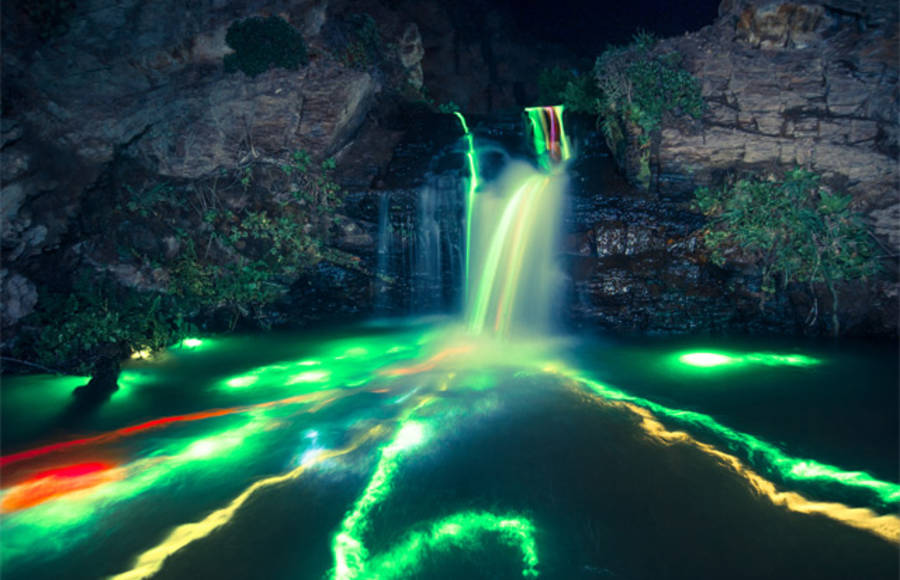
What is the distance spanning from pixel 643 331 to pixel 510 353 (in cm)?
267

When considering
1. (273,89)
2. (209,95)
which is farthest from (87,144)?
(273,89)

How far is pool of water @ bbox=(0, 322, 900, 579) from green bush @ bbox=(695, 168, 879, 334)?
1.36 metres

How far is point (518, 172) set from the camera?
9.94 meters

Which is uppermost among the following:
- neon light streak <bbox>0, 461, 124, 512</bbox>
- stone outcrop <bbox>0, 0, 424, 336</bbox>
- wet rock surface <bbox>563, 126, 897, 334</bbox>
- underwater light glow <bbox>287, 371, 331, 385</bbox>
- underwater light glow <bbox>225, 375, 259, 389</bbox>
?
stone outcrop <bbox>0, 0, 424, 336</bbox>

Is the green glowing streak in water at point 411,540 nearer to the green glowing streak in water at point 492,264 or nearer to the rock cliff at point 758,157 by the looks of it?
the green glowing streak in water at point 492,264

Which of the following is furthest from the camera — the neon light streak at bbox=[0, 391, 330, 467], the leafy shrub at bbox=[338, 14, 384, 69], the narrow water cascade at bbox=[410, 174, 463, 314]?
the leafy shrub at bbox=[338, 14, 384, 69]

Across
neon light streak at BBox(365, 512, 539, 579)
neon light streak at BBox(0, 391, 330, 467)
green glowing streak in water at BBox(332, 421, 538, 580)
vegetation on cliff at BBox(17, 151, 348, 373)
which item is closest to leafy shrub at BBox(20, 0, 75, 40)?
vegetation on cliff at BBox(17, 151, 348, 373)

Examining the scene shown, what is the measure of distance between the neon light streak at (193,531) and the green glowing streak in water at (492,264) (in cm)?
494

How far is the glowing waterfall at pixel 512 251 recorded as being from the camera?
8.58m

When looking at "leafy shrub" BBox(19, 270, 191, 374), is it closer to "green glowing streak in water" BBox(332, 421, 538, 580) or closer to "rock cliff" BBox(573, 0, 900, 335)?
"green glowing streak in water" BBox(332, 421, 538, 580)

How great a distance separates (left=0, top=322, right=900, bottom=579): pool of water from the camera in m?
3.11

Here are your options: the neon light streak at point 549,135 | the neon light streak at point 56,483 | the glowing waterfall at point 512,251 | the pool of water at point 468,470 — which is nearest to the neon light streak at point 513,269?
the glowing waterfall at point 512,251

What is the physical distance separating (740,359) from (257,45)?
1130 cm

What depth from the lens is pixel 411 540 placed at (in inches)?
129
